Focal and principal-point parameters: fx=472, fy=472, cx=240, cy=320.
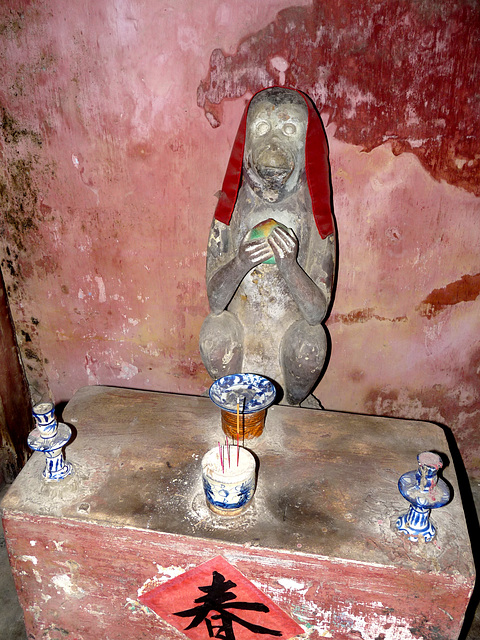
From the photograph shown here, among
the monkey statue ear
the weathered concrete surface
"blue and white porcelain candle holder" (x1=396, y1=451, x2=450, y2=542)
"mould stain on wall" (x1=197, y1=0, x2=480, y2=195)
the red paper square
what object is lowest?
the red paper square

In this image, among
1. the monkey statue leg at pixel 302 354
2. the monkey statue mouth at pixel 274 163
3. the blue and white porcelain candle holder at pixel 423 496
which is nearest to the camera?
the blue and white porcelain candle holder at pixel 423 496

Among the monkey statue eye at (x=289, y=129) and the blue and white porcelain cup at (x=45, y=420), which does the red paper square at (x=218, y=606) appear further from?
the monkey statue eye at (x=289, y=129)

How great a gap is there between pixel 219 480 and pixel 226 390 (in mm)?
459

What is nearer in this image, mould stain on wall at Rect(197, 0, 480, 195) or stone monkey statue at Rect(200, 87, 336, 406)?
stone monkey statue at Rect(200, 87, 336, 406)

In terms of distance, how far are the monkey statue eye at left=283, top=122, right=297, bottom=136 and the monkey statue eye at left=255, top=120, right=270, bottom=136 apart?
72 mm

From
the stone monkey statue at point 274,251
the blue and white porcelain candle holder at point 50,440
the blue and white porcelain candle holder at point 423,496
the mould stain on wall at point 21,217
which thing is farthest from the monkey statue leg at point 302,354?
the mould stain on wall at point 21,217

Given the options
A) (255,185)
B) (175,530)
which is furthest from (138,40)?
(175,530)

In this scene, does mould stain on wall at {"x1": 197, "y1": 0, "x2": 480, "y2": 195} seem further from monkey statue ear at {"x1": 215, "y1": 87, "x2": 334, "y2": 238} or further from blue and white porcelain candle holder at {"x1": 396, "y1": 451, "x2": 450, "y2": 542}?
blue and white porcelain candle holder at {"x1": 396, "y1": 451, "x2": 450, "y2": 542}

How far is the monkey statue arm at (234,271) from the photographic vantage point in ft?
6.49

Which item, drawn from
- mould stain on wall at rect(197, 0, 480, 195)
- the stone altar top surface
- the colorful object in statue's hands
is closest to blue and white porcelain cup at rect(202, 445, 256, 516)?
the stone altar top surface

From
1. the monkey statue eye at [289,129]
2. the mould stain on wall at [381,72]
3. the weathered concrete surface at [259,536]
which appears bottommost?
the weathered concrete surface at [259,536]

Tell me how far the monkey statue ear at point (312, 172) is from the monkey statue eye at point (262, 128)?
0.08m

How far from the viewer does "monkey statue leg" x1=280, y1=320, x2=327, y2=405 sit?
215 cm

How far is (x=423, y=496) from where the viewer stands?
1635 millimetres
